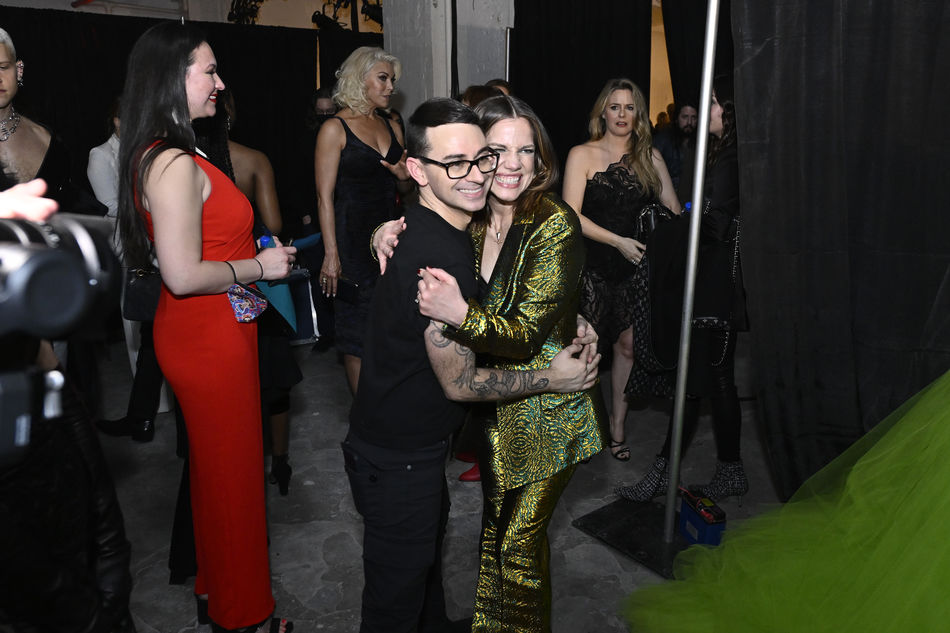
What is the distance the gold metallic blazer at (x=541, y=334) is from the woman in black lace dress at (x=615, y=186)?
1.39 m

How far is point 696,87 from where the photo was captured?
3.79 meters

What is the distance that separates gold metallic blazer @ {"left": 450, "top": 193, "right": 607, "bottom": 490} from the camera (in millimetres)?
1751

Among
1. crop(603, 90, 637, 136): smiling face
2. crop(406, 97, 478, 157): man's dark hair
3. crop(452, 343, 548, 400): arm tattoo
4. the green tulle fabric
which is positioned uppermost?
crop(603, 90, 637, 136): smiling face

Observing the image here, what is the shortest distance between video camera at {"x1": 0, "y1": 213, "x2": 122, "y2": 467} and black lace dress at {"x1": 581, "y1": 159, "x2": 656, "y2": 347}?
2.40 m

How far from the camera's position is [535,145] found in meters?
1.92

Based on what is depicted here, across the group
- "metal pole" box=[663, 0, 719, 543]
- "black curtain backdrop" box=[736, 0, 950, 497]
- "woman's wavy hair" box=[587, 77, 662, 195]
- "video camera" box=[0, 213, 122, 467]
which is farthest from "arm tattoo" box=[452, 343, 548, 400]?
"woman's wavy hair" box=[587, 77, 662, 195]

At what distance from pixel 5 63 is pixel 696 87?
9.91ft

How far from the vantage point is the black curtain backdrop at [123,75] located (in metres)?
5.95

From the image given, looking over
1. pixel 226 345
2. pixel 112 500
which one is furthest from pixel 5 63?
pixel 112 500

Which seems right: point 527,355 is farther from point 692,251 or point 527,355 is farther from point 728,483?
point 728,483

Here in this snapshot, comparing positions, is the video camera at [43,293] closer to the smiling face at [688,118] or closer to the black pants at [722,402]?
the black pants at [722,402]

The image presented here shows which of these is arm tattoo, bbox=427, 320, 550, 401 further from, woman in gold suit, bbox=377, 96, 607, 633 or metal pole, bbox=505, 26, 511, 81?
metal pole, bbox=505, 26, 511, 81

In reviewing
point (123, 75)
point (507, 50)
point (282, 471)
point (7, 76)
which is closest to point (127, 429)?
point (282, 471)

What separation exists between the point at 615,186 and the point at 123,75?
4.90 m
